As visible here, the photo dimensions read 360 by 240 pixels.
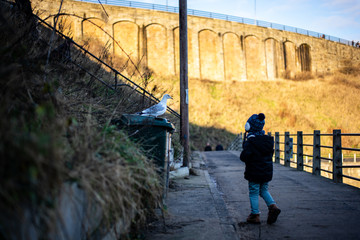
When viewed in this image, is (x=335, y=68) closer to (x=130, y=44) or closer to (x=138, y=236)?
(x=130, y=44)

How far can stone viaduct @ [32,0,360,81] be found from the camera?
32.3 m

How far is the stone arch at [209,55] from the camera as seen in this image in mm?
36781

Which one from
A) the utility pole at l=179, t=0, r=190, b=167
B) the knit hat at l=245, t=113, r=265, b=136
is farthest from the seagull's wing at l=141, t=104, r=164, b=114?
the utility pole at l=179, t=0, r=190, b=167

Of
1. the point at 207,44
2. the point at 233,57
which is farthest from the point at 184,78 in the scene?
the point at 233,57

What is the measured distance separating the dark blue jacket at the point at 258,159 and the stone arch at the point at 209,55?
3329 centimetres

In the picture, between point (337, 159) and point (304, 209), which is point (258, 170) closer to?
point (304, 209)

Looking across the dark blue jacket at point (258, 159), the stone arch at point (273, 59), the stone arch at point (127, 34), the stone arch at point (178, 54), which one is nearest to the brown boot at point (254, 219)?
the dark blue jacket at point (258, 159)

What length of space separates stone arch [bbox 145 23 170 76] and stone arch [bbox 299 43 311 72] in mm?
22018

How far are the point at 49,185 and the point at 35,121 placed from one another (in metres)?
1.04

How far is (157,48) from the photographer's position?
1348 inches

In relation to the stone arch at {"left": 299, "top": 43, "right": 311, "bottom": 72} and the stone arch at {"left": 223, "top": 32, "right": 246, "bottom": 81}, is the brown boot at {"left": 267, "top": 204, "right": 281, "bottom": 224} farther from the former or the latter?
the stone arch at {"left": 299, "top": 43, "right": 311, "bottom": 72}

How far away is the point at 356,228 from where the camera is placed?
353 cm

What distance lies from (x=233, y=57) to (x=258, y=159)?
1408 inches

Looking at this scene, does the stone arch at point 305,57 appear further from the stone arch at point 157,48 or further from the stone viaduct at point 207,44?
the stone arch at point 157,48
